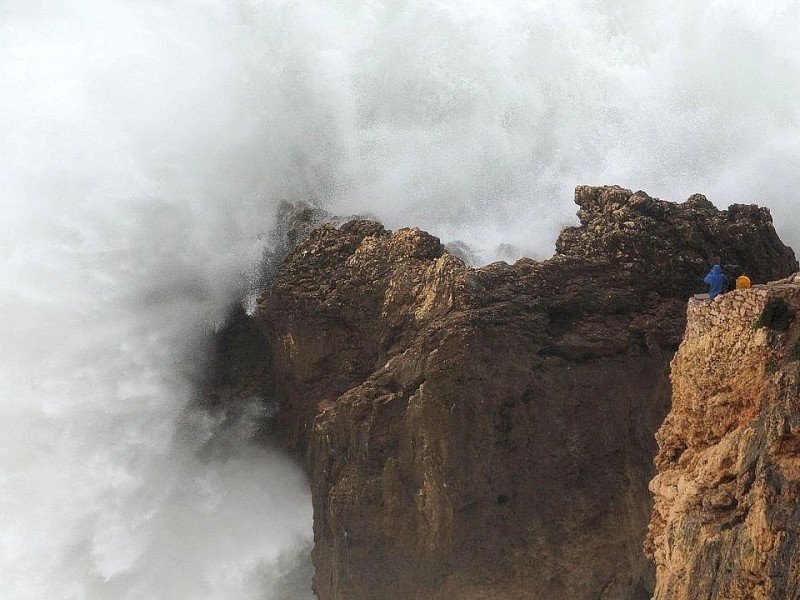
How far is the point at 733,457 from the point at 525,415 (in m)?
6.79

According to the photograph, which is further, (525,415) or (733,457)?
(525,415)

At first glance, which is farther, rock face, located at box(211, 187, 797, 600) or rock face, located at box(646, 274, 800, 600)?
rock face, located at box(211, 187, 797, 600)

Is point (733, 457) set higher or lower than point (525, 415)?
lower

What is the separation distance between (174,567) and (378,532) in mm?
6297

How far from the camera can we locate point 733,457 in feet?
38.2

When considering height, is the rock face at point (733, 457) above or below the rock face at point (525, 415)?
below

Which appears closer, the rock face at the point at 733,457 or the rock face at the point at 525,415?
the rock face at the point at 733,457

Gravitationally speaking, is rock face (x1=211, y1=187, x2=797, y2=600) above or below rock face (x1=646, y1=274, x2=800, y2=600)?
above

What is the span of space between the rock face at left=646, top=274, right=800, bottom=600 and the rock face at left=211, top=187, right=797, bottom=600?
4.15m

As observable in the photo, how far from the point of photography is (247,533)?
22734 mm

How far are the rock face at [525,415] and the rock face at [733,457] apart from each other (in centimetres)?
415

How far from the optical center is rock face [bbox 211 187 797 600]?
18.1m

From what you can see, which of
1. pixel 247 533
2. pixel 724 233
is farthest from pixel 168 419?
pixel 724 233

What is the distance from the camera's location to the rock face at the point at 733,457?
33.6 feet
